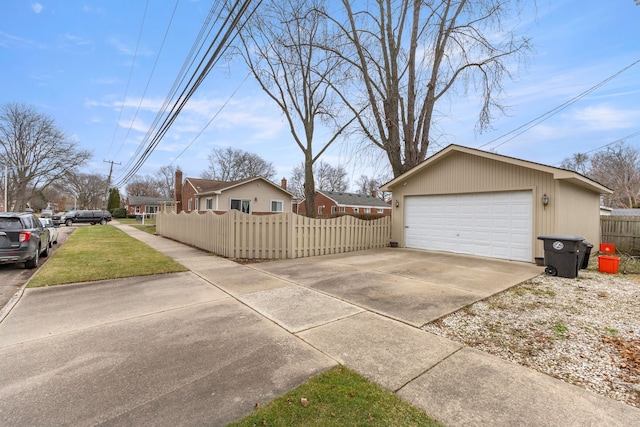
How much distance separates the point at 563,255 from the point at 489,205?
3.09 metres

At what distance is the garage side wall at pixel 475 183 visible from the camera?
27.6ft

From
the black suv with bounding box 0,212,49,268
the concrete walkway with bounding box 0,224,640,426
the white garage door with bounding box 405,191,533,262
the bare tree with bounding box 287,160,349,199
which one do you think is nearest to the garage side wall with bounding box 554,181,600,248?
the white garage door with bounding box 405,191,533,262

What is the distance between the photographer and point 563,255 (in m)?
6.78

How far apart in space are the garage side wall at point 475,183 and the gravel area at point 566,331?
120 inches

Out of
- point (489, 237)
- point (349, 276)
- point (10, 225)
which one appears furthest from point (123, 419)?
point (489, 237)

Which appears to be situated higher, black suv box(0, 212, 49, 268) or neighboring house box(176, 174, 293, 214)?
neighboring house box(176, 174, 293, 214)

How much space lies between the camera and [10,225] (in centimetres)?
745

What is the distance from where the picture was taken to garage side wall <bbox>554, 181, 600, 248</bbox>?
8.45m

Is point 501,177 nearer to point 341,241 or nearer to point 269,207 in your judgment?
point 341,241

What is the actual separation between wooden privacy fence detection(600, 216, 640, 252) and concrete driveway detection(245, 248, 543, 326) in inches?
288

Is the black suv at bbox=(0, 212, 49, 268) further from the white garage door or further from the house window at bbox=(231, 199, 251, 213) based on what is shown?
the house window at bbox=(231, 199, 251, 213)

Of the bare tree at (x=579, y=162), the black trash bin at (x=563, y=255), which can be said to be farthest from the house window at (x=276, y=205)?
the bare tree at (x=579, y=162)

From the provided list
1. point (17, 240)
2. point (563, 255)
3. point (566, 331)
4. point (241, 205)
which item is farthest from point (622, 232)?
point (241, 205)

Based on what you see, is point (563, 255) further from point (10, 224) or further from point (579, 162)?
point (579, 162)
